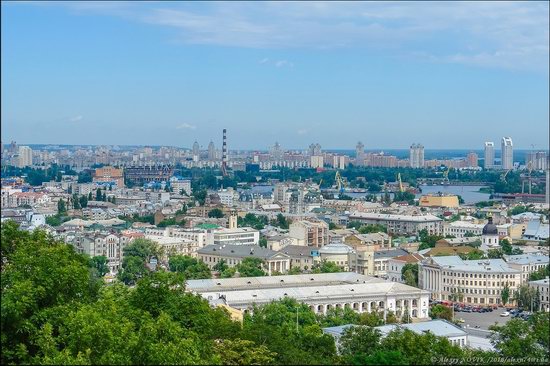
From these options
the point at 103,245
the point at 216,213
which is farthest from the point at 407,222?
the point at 103,245

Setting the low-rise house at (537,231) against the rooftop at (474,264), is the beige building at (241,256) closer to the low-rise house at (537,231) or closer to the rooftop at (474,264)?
the rooftop at (474,264)

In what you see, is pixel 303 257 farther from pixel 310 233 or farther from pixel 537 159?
pixel 537 159

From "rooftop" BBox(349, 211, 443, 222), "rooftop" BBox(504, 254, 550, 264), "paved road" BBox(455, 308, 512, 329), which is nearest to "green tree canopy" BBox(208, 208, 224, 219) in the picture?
"rooftop" BBox(349, 211, 443, 222)

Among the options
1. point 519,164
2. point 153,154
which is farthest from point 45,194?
point 153,154

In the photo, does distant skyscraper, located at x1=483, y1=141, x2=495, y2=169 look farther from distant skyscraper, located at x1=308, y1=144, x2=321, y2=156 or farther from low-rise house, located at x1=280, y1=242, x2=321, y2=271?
low-rise house, located at x1=280, y1=242, x2=321, y2=271

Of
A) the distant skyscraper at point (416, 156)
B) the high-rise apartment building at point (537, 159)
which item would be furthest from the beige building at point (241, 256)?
the distant skyscraper at point (416, 156)

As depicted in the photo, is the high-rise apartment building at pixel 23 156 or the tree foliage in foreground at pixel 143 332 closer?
the tree foliage in foreground at pixel 143 332

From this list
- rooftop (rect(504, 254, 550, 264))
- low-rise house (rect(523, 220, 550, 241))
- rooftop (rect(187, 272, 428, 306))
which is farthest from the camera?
low-rise house (rect(523, 220, 550, 241))
